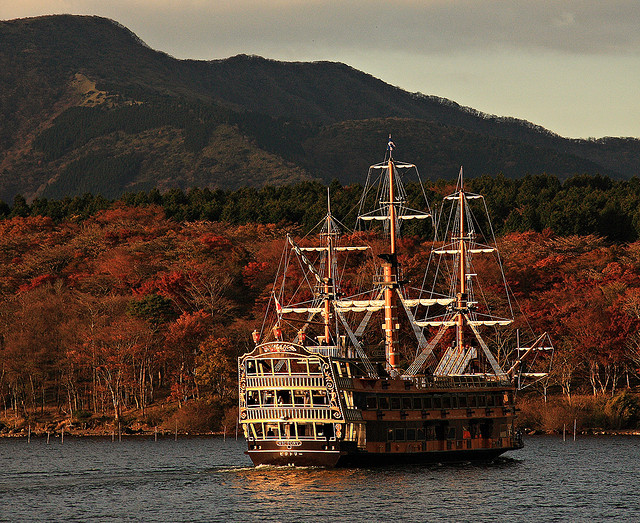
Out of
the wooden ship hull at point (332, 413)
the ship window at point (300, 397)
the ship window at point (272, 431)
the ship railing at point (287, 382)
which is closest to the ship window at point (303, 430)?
the wooden ship hull at point (332, 413)

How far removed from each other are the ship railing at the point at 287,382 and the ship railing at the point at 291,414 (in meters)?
1.38

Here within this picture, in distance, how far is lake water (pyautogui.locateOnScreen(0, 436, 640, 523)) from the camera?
56531 mm

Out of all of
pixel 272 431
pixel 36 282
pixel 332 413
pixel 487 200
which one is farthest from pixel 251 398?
pixel 487 200

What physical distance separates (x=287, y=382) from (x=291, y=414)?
1.92 metres

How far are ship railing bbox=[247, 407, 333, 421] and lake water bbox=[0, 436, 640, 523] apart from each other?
3503 mm

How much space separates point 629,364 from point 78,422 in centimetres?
5125

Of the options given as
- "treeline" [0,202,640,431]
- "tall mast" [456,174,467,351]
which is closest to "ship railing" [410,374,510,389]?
"tall mast" [456,174,467,351]

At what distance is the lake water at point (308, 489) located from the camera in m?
56.5

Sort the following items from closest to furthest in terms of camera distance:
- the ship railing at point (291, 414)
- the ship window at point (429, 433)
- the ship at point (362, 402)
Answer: the ship railing at point (291, 414), the ship at point (362, 402), the ship window at point (429, 433)

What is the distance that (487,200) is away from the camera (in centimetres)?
15175

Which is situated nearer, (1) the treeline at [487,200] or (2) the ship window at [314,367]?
(2) the ship window at [314,367]

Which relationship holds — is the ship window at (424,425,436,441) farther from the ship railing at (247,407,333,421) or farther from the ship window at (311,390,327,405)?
the ship window at (311,390,327,405)

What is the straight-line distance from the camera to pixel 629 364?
103688mm

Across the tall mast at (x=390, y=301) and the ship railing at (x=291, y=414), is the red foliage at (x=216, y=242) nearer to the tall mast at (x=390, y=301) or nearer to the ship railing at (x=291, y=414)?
the tall mast at (x=390, y=301)
